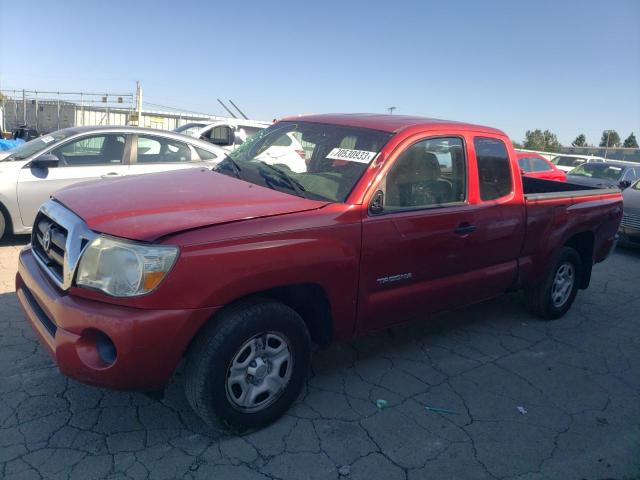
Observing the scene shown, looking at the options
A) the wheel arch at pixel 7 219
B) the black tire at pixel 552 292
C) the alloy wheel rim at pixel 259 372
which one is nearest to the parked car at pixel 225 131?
the wheel arch at pixel 7 219

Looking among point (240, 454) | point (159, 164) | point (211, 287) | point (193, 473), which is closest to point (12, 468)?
point (193, 473)

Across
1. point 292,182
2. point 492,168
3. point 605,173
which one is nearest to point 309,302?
point 292,182

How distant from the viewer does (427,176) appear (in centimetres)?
380

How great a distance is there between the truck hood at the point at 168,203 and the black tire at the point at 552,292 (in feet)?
9.44

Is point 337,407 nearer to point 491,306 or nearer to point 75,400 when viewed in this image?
point 75,400

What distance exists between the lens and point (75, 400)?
3.27m

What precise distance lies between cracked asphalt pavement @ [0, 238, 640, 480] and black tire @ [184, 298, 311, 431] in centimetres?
15

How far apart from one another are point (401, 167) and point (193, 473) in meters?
2.23

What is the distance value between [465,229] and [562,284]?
6.59 feet

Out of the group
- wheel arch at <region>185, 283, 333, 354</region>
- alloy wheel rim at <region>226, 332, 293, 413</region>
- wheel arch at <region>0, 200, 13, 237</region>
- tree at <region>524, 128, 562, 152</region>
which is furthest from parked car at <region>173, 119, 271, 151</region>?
tree at <region>524, 128, 562, 152</region>

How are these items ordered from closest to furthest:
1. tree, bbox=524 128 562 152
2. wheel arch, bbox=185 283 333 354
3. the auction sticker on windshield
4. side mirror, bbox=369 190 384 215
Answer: wheel arch, bbox=185 283 333 354 → side mirror, bbox=369 190 384 215 → the auction sticker on windshield → tree, bbox=524 128 562 152

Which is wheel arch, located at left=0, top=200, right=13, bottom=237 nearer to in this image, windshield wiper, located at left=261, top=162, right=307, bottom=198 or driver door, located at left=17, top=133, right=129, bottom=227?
driver door, located at left=17, top=133, right=129, bottom=227

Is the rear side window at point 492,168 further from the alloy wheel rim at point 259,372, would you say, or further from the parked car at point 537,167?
the parked car at point 537,167

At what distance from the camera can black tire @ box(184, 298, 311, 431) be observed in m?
2.76
